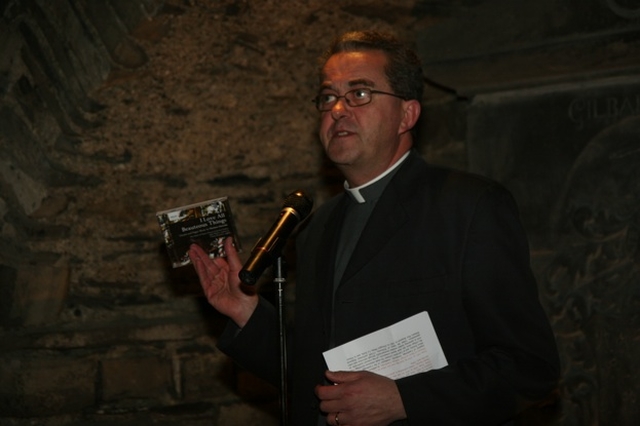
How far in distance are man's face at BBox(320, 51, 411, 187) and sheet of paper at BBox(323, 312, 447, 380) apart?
1.77 ft

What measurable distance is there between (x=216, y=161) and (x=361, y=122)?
1529mm

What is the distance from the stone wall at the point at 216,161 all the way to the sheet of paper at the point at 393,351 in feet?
5.26

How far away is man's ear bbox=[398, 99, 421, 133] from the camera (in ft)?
8.63

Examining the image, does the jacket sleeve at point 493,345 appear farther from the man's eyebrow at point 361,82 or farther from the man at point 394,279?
the man's eyebrow at point 361,82

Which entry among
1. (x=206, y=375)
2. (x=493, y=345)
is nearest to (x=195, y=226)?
(x=493, y=345)

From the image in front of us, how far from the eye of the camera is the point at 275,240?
90.4 inches

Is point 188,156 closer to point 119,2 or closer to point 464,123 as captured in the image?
point 119,2

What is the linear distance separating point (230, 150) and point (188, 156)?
0.62 feet

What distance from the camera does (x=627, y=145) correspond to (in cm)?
352

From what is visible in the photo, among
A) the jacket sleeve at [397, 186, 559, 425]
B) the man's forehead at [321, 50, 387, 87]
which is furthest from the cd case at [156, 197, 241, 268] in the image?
the jacket sleeve at [397, 186, 559, 425]

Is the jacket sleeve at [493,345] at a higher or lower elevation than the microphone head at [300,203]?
lower

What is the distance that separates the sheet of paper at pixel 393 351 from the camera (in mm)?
2207

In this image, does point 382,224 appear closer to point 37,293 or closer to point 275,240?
point 275,240

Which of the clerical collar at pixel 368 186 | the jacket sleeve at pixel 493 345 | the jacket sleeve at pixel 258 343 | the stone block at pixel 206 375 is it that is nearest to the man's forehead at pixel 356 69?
the clerical collar at pixel 368 186
